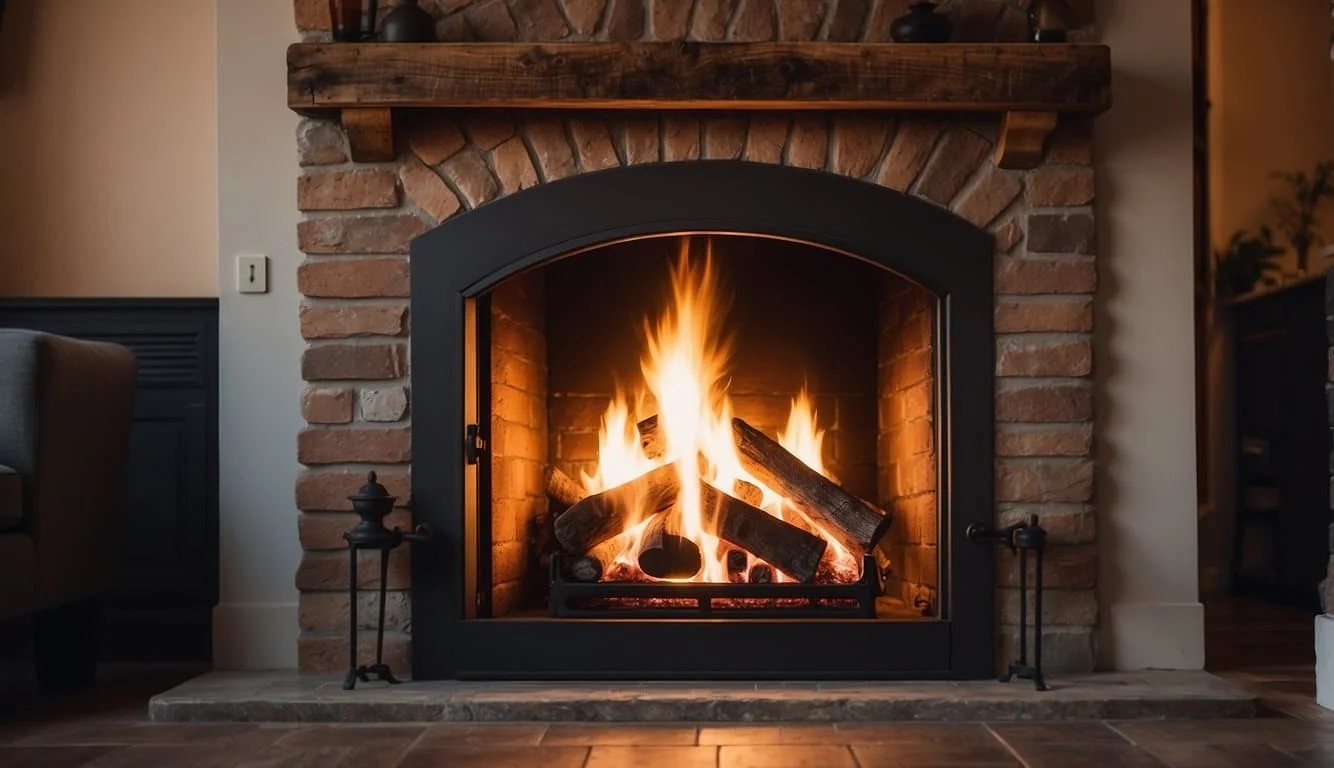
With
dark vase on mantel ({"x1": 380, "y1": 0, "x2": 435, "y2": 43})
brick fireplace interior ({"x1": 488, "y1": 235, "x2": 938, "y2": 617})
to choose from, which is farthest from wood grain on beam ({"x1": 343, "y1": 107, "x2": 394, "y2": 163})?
brick fireplace interior ({"x1": 488, "y1": 235, "x2": 938, "y2": 617})

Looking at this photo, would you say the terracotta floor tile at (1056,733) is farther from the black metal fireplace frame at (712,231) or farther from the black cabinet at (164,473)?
the black cabinet at (164,473)

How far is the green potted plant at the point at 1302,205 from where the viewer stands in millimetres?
5285

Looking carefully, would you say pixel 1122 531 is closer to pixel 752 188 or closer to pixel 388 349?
pixel 752 188

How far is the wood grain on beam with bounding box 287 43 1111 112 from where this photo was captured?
2867 millimetres

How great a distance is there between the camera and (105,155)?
3.71 m

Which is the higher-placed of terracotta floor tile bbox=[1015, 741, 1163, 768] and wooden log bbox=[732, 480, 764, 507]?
wooden log bbox=[732, 480, 764, 507]

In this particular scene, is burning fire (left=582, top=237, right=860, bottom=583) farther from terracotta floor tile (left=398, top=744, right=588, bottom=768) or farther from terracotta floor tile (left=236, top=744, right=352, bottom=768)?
terracotta floor tile (left=236, top=744, right=352, bottom=768)

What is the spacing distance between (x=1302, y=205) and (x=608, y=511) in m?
3.51

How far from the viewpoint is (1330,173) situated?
5293mm

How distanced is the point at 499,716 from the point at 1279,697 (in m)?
1.59

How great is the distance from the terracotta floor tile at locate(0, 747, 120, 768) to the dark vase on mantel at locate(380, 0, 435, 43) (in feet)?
4.94

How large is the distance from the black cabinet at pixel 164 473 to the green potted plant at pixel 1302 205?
13.1 feet

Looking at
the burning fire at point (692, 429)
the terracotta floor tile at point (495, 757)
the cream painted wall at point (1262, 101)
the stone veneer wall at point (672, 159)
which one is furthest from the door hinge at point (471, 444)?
the cream painted wall at point (1262, 101)

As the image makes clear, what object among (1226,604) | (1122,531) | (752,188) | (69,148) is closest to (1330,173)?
(1226,604)
